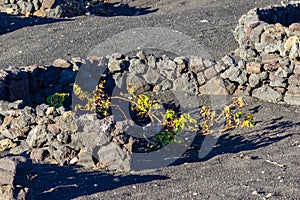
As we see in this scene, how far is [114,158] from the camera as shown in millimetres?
7543

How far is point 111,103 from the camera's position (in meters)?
10.0

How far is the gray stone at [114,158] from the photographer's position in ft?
24.6

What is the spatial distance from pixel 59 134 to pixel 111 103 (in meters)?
2.07

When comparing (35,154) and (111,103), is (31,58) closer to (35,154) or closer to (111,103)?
(111,103)

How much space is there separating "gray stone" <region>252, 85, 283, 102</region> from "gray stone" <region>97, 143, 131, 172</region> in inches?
128

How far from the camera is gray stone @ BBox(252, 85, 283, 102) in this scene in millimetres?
10062

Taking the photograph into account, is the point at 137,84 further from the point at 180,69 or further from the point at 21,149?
the point at 21,149

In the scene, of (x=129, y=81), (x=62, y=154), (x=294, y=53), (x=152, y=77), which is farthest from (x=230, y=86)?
(x=62, y=154)

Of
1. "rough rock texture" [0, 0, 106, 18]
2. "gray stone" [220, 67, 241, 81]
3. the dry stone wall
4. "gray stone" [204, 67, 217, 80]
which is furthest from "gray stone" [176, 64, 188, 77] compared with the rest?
"rough rock texture" [0, 0, 106, 18]

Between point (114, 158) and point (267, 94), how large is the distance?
11.0 ft

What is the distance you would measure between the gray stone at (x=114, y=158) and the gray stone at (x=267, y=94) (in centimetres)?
324

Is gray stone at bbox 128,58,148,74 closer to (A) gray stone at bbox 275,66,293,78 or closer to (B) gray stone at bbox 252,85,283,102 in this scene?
(B) gray stone at bbox 252,85,283,102

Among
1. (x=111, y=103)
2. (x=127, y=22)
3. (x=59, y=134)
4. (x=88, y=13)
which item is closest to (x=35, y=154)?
(x=59, y=134)

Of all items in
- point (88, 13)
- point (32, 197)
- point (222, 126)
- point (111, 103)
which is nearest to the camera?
point (32, 197)
